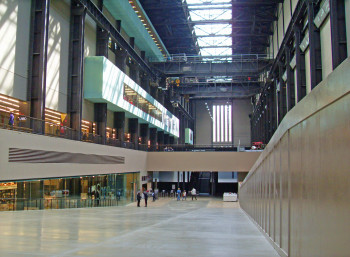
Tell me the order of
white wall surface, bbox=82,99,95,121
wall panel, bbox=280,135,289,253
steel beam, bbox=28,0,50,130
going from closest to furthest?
wall panel, bbox=280,135,289,253 < steel beam, bbox=28,0,50,130 < white wall surface, bbox=82,99,95,121

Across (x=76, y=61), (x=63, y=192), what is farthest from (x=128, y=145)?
(x=63, y=192)

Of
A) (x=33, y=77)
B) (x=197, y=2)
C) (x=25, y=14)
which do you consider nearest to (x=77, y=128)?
(x=33, y=77)

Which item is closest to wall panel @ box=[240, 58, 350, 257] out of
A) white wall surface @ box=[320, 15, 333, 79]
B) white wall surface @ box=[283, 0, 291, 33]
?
white wall surface @ box=[320, 15, 333, 79]

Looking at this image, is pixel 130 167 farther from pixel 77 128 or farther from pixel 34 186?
pixel 34 186

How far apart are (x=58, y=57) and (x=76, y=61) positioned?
1821 mm

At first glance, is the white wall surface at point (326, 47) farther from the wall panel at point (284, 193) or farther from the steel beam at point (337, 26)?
the wall panel at point (284, 193)

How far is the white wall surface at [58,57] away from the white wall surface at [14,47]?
3.83 meters

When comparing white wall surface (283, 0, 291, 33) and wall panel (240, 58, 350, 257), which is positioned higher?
white wall surface (283, 0, 291, 33)

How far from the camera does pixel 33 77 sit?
25.4 meters

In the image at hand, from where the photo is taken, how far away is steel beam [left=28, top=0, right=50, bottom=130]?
2496 centimetres

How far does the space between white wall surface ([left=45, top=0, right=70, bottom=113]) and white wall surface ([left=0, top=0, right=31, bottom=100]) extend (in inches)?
151

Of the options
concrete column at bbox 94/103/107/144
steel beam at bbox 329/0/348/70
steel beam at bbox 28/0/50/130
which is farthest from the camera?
concrete column at bbox 94/103/107/144

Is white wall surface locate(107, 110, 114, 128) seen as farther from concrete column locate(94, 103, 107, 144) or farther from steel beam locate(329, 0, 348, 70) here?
steel beam locate(329, 0, 348, 70)

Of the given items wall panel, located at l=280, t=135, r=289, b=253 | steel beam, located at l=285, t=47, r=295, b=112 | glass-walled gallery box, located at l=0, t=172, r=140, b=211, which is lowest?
glass-walled gallery box, located at l=0, t=172, r=140, b=211
